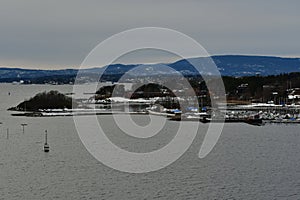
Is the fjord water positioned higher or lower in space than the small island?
lower

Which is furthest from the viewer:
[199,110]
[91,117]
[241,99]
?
[241,99]

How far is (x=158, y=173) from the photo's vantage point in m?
12.6

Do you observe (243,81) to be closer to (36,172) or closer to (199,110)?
(199,110)

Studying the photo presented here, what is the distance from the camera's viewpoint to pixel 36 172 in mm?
12781

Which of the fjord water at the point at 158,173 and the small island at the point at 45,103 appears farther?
the small island at the point at 45,103

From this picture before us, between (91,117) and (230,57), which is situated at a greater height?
(230,57)

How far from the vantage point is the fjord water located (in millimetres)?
10562

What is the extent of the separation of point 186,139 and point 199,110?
13092 mm

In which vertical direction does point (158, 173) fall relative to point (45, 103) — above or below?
below

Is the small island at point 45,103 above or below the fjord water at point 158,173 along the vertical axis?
above

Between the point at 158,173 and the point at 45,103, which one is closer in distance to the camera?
the point at 158,173

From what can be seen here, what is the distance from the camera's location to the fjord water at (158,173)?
10.6 meters

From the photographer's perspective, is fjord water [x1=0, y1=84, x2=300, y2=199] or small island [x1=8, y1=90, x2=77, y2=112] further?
small island [x1=8, y1=90, x2=77, y2=112]

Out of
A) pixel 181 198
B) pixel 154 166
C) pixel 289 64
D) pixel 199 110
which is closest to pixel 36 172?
pixel 154 166
